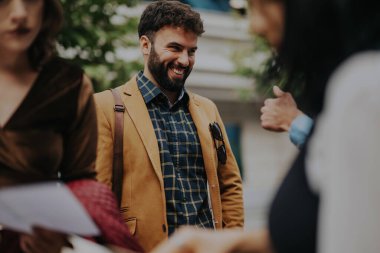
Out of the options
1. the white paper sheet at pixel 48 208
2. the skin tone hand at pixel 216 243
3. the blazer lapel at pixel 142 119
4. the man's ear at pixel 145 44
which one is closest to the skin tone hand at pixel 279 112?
the blazer lapel at pixel 142 119

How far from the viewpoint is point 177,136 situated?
3.44 metres

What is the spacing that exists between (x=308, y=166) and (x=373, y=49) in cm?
22

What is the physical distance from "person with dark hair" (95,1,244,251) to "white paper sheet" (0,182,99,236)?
157 cm

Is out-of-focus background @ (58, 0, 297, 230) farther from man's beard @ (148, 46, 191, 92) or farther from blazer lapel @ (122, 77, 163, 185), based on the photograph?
blazer lapel @ (122, 77, 163, 185)

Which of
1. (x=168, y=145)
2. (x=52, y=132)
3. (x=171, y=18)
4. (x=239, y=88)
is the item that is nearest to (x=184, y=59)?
(x=171, y=18)

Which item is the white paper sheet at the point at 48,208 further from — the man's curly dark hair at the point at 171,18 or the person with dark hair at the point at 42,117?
the man's curly dark hair at the point at 171,18

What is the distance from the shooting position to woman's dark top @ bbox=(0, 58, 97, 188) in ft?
6.68

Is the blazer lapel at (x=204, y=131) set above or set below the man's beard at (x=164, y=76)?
below

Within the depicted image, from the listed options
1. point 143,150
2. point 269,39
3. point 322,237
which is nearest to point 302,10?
point 269,39

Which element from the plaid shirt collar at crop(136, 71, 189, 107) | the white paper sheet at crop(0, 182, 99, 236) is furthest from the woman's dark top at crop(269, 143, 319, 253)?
the plaid shirt collar at crop(136, 71, 189, 107)

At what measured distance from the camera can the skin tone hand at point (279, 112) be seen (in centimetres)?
284

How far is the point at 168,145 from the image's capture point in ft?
11.1

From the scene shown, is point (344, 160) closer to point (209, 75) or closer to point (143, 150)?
point (143, 150)

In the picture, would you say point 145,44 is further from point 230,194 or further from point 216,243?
point 216,243
